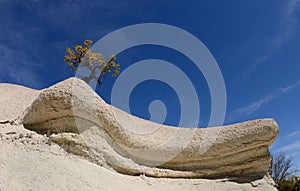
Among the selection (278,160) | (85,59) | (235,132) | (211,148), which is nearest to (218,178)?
(211,148)

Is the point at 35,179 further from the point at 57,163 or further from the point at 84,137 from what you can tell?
the point at 84,137

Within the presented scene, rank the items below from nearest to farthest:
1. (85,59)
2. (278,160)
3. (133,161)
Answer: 1. (133,161)
2. (85,59)
3. (278,160)

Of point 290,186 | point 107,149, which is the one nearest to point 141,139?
point 107,149

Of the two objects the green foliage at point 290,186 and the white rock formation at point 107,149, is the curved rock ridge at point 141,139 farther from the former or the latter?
the green foliage at point 290,186

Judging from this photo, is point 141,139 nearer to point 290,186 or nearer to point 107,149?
point 107,149

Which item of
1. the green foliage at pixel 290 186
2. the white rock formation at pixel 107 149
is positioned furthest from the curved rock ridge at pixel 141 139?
the green foliage at pixel 290 186

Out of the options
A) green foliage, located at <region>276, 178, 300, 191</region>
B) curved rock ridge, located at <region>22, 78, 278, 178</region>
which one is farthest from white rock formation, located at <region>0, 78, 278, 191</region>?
green foliage, located at <region>276, 178, 300, 191</region>

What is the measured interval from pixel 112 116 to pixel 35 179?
2534 millimetres

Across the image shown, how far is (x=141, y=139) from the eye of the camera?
7992 millimetres

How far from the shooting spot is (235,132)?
8.20 metres

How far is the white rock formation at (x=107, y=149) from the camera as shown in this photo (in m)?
5.21

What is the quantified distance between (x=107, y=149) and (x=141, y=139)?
147cm

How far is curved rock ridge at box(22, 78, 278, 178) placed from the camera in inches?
243

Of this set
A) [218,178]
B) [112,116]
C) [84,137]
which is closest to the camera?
[84,137]
